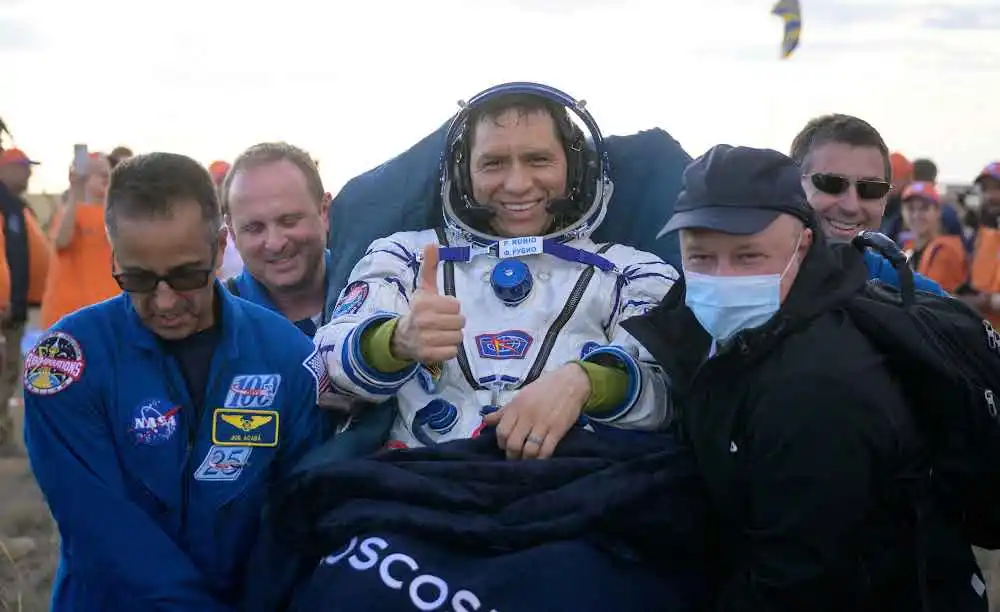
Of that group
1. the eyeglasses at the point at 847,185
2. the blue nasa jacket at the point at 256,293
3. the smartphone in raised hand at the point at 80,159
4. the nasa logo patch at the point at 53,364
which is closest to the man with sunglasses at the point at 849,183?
the eyeglasses at the point at 847,185

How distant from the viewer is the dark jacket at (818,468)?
214cm

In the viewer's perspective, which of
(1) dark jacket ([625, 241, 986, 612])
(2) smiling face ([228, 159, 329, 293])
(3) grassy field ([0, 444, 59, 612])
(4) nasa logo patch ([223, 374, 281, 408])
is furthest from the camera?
(3) grassy field ([0, 444, 59, 612])

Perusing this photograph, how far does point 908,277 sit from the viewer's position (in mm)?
2455

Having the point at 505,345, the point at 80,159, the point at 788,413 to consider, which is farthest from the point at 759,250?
the point at 80,159

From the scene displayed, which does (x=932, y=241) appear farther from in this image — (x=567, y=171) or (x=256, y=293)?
(x=256, y=293)

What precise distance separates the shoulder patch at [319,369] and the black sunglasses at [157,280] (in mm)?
365

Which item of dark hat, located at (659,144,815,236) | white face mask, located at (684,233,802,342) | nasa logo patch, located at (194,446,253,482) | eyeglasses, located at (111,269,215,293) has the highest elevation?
dark hat, located at (659,144,815,236)

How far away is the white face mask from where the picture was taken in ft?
7.60

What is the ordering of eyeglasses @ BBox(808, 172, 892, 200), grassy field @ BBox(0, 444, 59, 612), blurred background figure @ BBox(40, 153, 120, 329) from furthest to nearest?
blurred background figure @ BBox(40, 153, 120, 329), grassy field @ BBox(0, 444, 59, 612), eyeglasses @ BBox(808, 172, 892, 200)

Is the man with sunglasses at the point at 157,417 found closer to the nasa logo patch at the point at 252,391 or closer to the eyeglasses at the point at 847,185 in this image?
the nasa logo patch at the point at 252,391

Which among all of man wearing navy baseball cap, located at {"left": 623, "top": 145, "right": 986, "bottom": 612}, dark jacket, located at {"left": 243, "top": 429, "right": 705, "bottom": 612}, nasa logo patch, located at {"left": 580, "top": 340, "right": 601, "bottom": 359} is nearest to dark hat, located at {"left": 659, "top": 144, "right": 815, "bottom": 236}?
man wearing navy baseball cap, located at {"left": 623, "top": 145, "right": 986, "bottom": 612}

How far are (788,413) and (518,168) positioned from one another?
4.14 ft

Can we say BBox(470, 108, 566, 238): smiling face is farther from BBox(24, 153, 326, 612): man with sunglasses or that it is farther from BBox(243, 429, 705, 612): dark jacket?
BBox(243, 429, 705, 612): dark jacket

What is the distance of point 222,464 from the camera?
2613 mm
